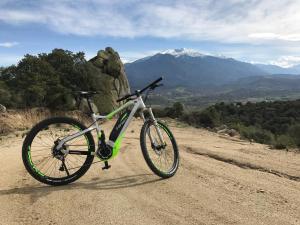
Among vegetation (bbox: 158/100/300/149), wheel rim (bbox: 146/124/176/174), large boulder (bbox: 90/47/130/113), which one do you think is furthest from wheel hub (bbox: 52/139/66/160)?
large boulder (bbox: 90/47/130/113)

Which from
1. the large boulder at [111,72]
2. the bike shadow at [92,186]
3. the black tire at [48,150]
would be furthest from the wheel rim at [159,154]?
the large boulder at [111,72]

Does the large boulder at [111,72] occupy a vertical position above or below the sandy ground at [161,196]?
above

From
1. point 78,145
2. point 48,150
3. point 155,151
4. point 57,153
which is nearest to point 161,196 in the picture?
point 155,151

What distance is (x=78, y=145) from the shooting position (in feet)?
19.1

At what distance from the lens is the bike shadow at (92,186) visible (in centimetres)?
523

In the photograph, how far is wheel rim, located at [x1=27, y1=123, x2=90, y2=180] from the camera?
5727 millimetres

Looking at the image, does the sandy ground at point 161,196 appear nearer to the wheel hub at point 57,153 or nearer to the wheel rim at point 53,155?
the wheel rim at point 53,155

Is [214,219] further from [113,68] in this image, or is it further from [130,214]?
[113,68]

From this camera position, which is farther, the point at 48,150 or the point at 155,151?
the point at 155,151

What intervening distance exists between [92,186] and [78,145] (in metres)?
0.67

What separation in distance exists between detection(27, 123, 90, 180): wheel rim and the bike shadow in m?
0.23

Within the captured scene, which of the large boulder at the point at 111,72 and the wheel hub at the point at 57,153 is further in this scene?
the large boulder at the point at 111,72

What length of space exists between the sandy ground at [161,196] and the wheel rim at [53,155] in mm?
237

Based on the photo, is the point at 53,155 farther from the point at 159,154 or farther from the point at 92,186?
the point at 159,154
